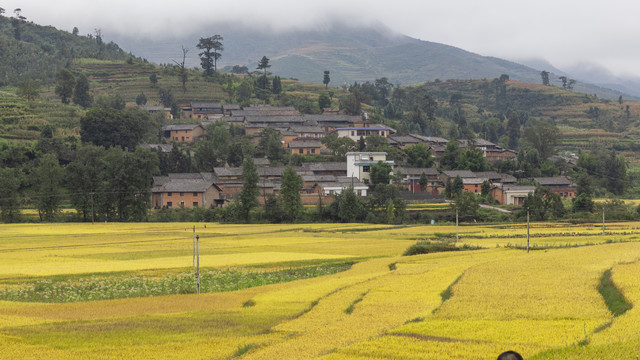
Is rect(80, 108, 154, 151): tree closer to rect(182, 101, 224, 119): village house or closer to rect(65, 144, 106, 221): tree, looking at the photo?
rect(65, 144, 106, 221): tree

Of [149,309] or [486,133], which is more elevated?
[486,133]

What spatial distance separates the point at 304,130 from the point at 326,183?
2553cm

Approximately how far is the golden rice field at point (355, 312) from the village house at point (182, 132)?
67593 mm

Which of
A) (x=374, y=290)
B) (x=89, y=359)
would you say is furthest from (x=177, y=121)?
(x=89, y=359)

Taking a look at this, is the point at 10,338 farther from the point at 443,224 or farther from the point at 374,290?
the point at 443,224

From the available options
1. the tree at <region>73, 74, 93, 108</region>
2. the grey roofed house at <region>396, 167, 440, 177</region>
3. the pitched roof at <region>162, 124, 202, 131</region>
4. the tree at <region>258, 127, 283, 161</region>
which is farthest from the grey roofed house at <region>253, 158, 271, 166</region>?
the tree at <region>73, 74, 93, 108</region>

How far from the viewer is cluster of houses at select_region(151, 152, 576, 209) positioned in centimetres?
7931

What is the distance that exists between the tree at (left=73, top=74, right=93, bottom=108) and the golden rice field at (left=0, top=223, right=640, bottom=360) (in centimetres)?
7933

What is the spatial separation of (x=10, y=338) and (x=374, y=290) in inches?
501

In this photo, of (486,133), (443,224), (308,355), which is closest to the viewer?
(308,355)

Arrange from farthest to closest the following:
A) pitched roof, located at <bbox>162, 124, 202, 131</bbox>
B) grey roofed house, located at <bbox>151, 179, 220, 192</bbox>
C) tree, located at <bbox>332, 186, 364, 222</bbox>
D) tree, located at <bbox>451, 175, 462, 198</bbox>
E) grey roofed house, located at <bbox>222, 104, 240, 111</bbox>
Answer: grey roofed house, located at <bbox>222, 104, 240, 111</bbox>
pitched roof, located at <bbox>162, 124, 202, 131</bbox>
tree, located at <bbox>451, 175, 462, 198</bbox>
grey roofed house, located at <bbox>151, 179, 220, 192</bbox>
tree, located at <bbox>332, 186, 364, 222</bbox>

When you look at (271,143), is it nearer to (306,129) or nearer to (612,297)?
(306,129)

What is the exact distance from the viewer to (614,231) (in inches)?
2056

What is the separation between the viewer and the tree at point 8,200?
6544 cm
